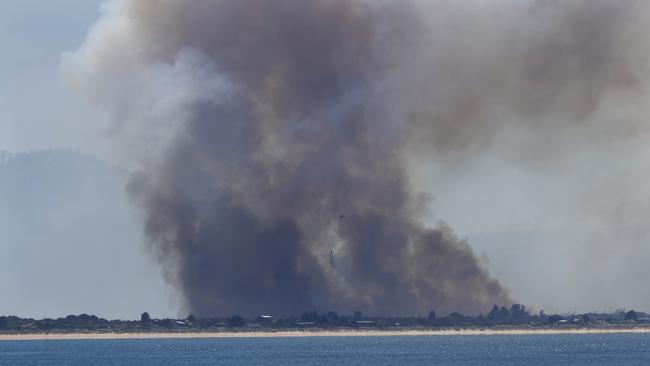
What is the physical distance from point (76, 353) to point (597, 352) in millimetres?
62041

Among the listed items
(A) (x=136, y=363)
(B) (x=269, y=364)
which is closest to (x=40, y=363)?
(A) (x=136, y=363)

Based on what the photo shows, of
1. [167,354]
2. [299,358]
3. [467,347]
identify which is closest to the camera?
[299,358]

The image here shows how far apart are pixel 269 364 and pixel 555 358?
32.3m

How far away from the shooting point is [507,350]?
187m

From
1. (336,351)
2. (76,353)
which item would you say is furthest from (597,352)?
(76,353)

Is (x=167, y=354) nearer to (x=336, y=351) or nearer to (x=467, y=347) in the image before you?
(x=336, y=351)

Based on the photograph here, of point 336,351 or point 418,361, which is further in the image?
point 336,351

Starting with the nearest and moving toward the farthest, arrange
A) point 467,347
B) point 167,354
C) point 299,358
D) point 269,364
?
point 269,364 → point 299,358 → point 167,354 → point 467,347

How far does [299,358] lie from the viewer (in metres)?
163

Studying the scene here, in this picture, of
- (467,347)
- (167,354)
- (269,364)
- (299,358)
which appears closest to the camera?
(269,364)

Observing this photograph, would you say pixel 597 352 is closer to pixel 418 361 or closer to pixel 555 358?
pixel 555 358

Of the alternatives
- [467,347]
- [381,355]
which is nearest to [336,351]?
[381,355]

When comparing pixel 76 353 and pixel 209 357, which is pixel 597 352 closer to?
pixel 209 357

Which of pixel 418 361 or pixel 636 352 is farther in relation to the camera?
pixel 636 352
